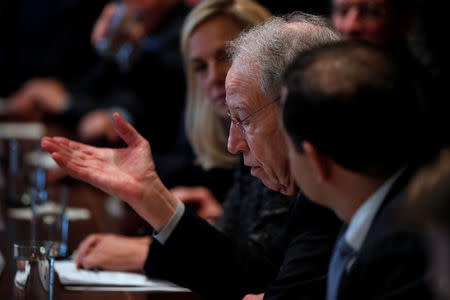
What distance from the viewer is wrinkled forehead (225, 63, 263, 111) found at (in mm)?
1793

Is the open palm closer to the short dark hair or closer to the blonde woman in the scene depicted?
the blonde woman

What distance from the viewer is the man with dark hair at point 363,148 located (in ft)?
3.73

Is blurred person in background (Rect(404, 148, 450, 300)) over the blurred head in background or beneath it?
over

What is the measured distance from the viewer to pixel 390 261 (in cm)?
113

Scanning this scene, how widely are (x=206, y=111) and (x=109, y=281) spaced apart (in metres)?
1.38

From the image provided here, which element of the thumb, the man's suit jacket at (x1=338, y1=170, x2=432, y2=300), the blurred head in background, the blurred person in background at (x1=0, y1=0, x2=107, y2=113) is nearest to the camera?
the man's suit jacket at (x1=338, y1=170, x2=432, y2=300)

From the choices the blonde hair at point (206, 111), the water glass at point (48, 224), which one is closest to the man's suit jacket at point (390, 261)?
the water glass at point (48, 224)

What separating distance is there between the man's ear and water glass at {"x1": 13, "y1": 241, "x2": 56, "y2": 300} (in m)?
0.78

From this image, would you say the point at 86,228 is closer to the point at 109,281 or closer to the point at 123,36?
the point at 109,281

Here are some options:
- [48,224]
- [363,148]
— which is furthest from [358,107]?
[48,224]

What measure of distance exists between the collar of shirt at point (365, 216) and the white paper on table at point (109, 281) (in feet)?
2.76

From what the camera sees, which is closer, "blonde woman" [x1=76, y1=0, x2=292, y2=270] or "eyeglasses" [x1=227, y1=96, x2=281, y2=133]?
"eyeglasses" [x1=227, y1=96, x2=281, y2=133]

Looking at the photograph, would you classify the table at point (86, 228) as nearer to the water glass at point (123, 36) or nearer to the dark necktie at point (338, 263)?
the dark necktie at point (338, 263)

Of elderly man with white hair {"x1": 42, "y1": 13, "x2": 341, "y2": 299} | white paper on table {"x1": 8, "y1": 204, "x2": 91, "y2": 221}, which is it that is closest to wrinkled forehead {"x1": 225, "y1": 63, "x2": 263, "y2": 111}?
elderly man with white hair {"x1": 42, "y1": 13, "x2": 341, "y2": 299}
